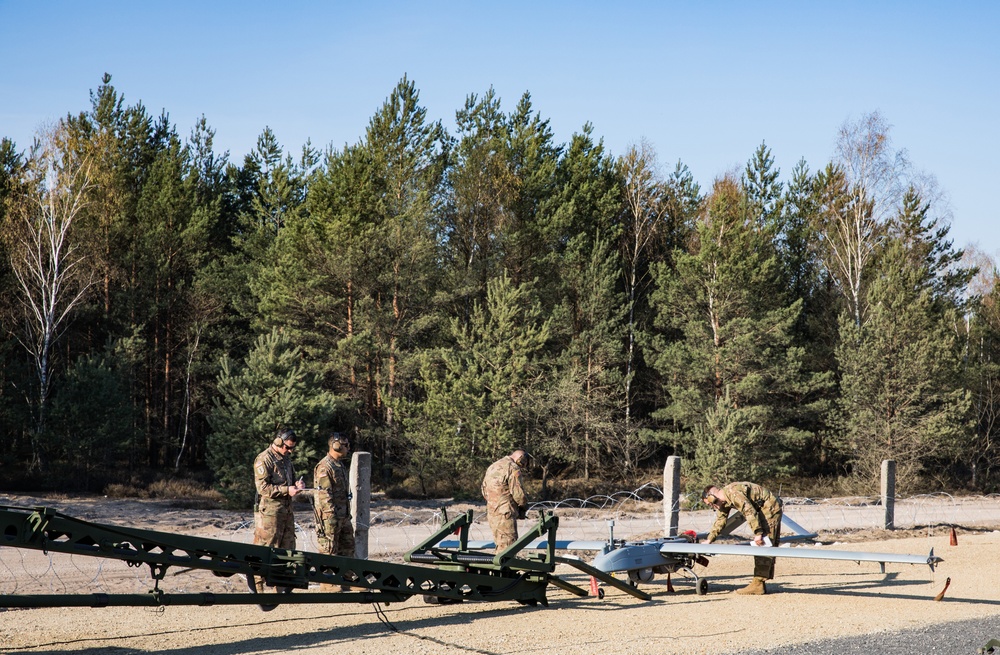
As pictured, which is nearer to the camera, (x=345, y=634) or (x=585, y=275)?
(x=345, y=634)

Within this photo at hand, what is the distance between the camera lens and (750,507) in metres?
11.0

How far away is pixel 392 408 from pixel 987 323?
23.8 m

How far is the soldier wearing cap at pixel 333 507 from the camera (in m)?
10.1

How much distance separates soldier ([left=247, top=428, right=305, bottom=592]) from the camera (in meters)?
9.52

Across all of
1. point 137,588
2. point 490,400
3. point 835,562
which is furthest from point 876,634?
point 490,400

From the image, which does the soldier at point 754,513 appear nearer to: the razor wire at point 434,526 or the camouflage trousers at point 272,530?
the razor wire at point 434,526

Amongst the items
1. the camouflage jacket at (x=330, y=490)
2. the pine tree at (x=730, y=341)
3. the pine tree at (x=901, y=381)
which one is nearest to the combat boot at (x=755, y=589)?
the camouflage jacket at (x=330, y=490)

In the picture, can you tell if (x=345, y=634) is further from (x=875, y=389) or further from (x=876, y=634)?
(x=875, y=389)

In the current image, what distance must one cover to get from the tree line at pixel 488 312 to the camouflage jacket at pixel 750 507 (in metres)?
17.3

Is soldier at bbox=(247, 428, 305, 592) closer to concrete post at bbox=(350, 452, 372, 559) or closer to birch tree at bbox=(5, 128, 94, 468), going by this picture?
concrete post at bbox=(350, 452, 372, 559)

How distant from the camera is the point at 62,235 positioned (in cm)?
2947

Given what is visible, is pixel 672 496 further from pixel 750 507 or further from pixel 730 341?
pixel 730 341

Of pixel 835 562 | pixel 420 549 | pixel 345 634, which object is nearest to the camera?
pixel 345 634

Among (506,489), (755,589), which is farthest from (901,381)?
(506,489)
